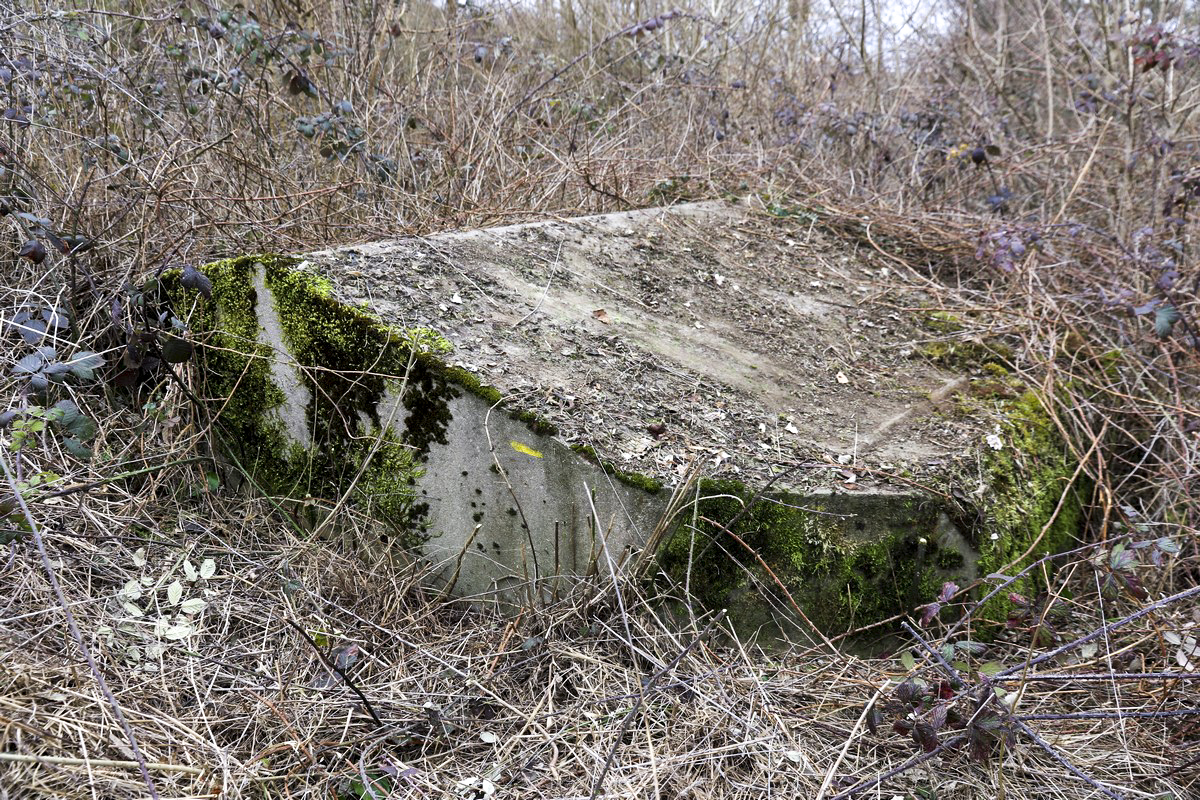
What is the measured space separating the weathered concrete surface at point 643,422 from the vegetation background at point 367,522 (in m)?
0.18

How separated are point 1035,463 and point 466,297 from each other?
72.2 inches

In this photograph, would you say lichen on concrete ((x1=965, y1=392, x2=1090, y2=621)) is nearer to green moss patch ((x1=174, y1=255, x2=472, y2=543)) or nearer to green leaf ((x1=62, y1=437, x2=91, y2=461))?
green moss patch ((x1=174, y1=255, x2=472, y2=543))

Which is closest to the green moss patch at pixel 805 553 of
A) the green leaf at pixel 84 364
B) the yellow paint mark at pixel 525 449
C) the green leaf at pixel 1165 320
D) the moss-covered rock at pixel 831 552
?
the moss-covered rock at pixel 831 552

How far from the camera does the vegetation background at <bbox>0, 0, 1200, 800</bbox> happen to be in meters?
1.69

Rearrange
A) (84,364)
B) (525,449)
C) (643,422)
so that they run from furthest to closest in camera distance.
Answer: (643,422)
(525,449)
(84,364)

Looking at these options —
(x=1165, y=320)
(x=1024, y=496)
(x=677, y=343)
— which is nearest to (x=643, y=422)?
(x=677, y=343)

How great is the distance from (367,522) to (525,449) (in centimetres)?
54

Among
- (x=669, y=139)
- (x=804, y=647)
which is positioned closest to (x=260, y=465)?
(x=804, y=647)

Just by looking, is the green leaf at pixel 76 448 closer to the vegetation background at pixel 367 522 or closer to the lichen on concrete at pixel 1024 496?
the vegetation background at pixel 367 522

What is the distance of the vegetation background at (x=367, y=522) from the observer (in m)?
1.69

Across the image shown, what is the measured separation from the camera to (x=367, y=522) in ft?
7.27

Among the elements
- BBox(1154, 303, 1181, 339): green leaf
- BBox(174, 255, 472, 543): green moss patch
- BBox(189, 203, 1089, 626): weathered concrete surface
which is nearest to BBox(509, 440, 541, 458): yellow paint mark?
BBox(189, 203, 1089, 626): weathered concrete surface

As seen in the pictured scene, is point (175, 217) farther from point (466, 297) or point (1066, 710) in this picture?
point (1066, 710)

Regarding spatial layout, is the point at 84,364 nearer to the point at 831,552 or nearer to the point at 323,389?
the point at 323,389
